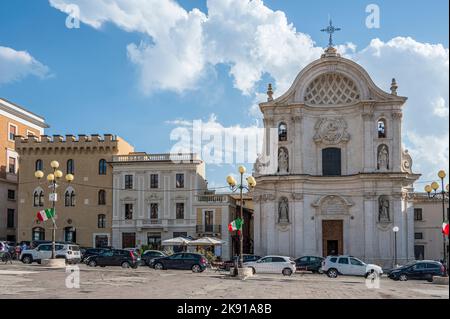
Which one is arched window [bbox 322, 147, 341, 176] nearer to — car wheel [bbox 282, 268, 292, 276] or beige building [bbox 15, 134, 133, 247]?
car wheel [bbox 282, 268, 292, 276]

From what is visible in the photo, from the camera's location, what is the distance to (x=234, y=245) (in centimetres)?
6253

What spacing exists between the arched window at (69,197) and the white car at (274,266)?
28.4 m

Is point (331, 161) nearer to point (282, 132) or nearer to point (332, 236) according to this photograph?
point (282, 132)

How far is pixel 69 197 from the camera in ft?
208

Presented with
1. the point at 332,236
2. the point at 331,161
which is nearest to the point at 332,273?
the point at 332,236

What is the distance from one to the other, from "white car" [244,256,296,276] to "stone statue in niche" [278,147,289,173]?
17.1 meters

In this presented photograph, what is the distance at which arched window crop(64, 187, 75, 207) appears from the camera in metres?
63.4

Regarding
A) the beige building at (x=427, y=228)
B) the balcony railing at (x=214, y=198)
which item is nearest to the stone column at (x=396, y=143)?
the beige building at (x=427, y=228)

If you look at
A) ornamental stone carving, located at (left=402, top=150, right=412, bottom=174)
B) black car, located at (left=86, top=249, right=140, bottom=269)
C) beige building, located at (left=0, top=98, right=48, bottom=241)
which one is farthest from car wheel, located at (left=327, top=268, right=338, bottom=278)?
beige building, located at (left=0, top=98, right=48, bottom=241)

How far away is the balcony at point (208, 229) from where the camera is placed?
59.8 metres

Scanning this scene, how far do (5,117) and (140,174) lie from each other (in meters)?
18.3

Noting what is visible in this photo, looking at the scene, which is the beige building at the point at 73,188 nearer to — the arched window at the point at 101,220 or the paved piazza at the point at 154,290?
the arched window at the point at 101,220

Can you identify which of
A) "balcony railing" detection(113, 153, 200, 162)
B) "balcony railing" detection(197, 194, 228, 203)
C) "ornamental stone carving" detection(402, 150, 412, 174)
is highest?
"balcony railing" detection(113, 153, 200, 162)
